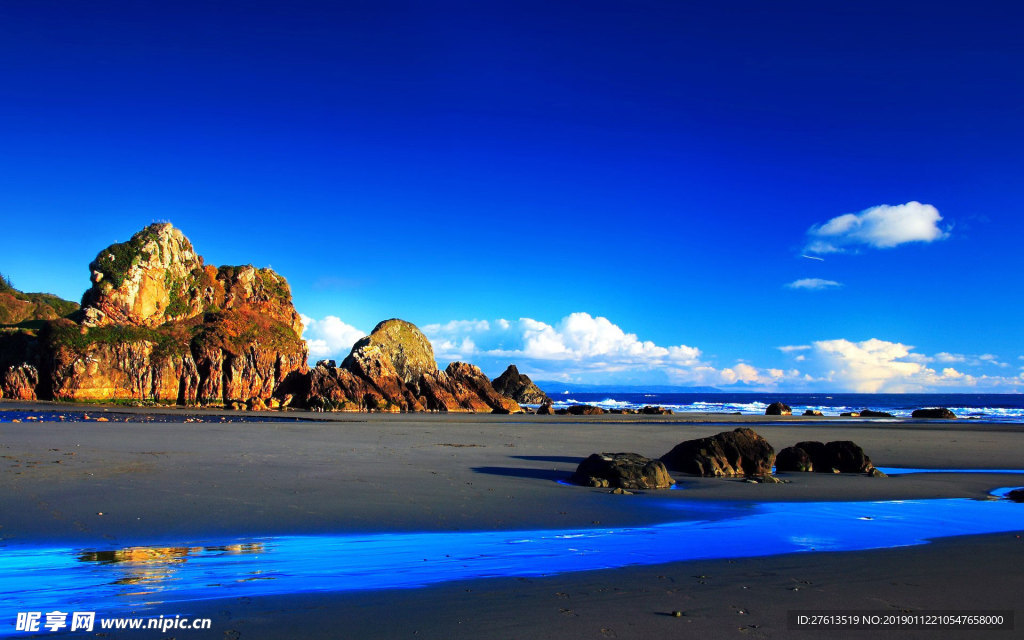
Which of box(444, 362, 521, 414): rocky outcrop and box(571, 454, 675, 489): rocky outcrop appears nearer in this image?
box(571, 454, 675, 489): rocky outcrop

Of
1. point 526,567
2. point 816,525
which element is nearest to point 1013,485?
point 816,525

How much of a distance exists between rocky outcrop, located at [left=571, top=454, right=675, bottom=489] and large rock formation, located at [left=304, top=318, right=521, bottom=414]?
136 ft

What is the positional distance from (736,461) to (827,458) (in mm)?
2876

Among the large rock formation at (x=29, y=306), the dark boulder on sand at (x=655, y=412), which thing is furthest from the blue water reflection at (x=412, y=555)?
the large rock formation at (x=29, y=306)

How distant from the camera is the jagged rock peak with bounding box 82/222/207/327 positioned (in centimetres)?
5741

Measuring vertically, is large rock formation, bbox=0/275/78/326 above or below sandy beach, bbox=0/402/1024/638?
above

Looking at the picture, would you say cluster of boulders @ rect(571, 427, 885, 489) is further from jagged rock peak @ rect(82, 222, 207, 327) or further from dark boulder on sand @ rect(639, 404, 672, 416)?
jagged rock peak @ rect(82, 222, 207, 327)

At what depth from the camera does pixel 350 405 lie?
172 ft

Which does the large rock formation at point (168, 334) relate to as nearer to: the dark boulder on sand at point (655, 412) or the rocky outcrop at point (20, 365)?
the rocky outcrop at point (20, 365)

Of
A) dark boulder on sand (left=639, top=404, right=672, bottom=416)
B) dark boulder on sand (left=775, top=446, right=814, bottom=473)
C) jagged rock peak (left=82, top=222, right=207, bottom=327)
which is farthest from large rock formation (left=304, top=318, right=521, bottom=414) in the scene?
dark boulder on sand (left=775, top=446, right=814, bottom=473)

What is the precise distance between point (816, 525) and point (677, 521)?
2000 mm

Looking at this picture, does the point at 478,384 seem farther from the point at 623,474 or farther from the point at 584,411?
the point at 623,474

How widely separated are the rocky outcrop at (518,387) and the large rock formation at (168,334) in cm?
3598

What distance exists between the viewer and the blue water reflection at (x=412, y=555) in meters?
5.26
